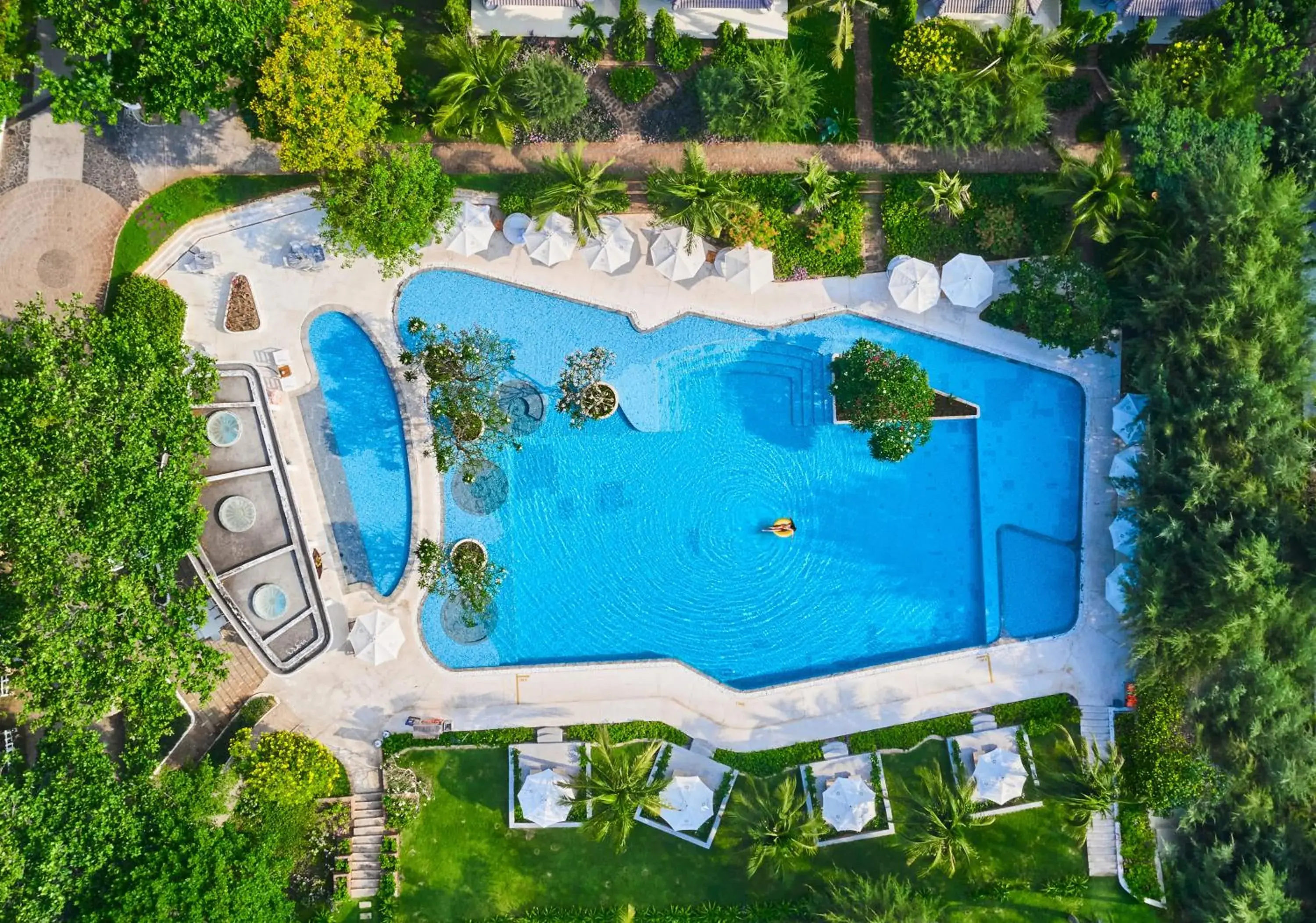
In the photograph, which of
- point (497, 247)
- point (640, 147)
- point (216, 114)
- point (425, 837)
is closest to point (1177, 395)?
point (640, 147)

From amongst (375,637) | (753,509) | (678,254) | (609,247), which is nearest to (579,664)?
(375,637)

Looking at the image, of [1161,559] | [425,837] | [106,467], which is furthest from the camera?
[425,837]

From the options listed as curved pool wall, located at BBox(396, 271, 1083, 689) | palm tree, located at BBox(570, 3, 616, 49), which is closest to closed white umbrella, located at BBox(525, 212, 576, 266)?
curved pool wall, located at BBox(396, 271, 1083, 689)

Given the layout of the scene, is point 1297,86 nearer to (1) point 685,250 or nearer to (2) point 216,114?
(1) point 685,250

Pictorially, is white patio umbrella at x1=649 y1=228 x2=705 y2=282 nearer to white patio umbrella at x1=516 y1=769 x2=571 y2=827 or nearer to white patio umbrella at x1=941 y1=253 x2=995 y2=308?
white patio umbrella at x1=941 y1=253 x2=995 y2=308

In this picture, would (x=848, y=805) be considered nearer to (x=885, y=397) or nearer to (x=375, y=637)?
(x=885, y=397)
